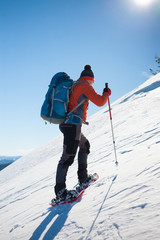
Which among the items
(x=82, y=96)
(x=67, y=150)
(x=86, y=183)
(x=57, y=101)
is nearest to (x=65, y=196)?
(x=86, y=183)

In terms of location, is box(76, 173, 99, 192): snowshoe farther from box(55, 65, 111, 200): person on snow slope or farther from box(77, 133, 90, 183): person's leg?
box(55, 65, 111, 200): person on snow slope

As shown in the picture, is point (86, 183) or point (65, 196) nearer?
point (65, 196)

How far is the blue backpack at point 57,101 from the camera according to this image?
288cm

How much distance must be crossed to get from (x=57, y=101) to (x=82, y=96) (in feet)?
1.44

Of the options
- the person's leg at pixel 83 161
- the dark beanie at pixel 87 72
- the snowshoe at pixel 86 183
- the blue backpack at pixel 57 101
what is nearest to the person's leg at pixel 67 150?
the blue backpack at pixel 57 101

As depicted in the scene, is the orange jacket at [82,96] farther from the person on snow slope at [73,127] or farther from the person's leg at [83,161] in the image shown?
the person's leg at [83,161]

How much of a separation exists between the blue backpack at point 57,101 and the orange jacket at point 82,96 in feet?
0.44

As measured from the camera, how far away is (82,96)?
117 inches

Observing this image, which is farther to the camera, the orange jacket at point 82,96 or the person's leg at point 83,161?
the person's leg at point 83,161

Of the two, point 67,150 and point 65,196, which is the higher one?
point 67,150

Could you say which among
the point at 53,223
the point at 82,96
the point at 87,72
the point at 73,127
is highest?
the point at 87,72

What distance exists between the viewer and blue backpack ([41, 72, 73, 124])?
288cm

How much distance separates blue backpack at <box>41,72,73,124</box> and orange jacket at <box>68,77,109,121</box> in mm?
136

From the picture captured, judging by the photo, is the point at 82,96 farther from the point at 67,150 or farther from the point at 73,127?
the point at 67,150
